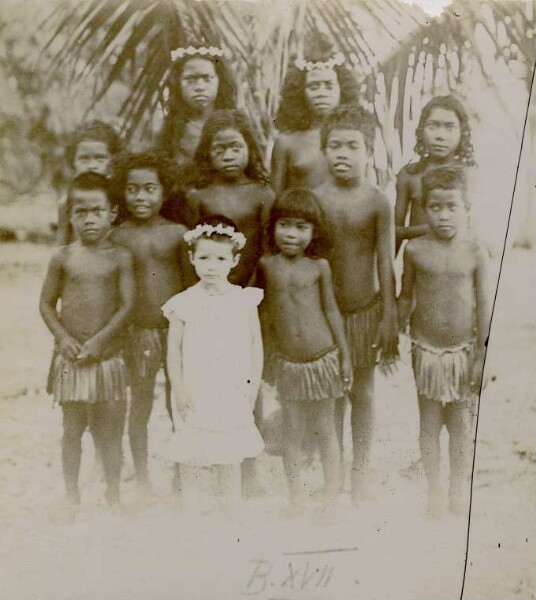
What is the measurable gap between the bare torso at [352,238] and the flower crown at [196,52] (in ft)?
1.49

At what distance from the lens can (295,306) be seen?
2.22 meters

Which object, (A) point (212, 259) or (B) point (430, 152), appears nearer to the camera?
(A) point (212, 259)

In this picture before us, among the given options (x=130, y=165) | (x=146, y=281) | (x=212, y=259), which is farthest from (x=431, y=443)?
(x=130, y=165)

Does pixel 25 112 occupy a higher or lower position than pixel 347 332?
higher

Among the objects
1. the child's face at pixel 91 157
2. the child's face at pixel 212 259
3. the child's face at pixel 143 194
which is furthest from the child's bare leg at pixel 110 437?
the child's face at pixel 91 157

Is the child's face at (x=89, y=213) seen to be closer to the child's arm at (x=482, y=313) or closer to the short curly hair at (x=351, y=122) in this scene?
the short curly hair at (x=351, y=122)

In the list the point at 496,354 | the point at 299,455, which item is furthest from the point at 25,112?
the point at 496,354

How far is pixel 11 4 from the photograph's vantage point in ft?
7.14

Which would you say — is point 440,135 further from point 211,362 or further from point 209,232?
point 211,362

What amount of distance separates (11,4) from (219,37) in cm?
55

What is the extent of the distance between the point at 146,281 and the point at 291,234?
0.40 metres

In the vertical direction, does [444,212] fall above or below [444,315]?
above

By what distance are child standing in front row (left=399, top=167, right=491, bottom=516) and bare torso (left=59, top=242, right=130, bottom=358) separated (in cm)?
78

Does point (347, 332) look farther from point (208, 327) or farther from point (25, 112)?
point (25, 112)
